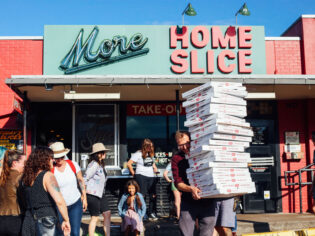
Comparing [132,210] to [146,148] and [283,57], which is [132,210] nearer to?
[146,148]

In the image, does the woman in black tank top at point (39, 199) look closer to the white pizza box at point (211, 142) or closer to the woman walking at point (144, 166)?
the white pizza box at point (211, 142)

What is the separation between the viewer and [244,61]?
440 inches

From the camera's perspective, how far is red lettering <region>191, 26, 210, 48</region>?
36.6ft

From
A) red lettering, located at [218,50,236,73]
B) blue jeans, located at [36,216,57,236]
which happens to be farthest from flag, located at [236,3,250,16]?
blue jeans, located at [36,216,57,236]

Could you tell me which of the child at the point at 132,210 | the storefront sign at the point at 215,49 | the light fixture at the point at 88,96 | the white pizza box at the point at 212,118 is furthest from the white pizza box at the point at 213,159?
the storefront sign at the point at 215,49

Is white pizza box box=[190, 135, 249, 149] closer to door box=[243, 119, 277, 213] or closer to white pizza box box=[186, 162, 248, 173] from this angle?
white pizza box box=[186, 162, 248, 173]

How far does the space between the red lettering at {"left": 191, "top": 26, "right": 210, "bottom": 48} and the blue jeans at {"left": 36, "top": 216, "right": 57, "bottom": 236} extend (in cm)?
757

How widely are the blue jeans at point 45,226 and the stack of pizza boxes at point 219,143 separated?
163 centimetres

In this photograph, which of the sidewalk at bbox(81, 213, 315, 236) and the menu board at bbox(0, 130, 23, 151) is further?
the menu board at bbox(0, 130, 23, 151)

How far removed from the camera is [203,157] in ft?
15.8

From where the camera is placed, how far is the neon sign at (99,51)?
1076cm

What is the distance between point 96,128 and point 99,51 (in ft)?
6.52

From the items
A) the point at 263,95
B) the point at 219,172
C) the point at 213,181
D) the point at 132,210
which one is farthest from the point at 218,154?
the point at 263,95

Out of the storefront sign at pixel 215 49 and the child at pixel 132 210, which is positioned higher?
the storefront sign at pixel 215 49
